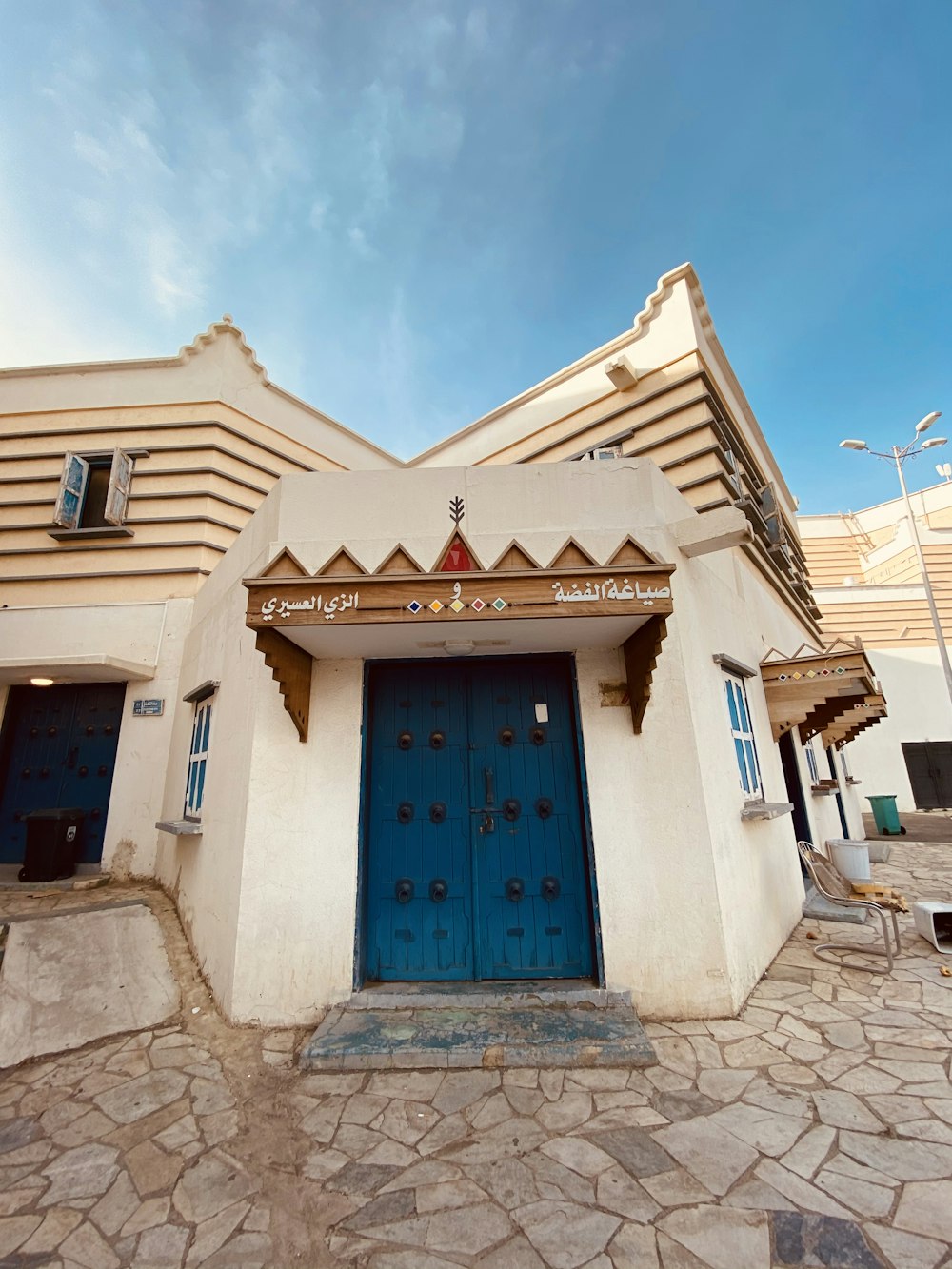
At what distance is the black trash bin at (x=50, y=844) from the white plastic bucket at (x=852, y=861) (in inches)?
381

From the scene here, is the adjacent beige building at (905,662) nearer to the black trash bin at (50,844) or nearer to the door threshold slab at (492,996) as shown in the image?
the door threshold slab at (492,996)

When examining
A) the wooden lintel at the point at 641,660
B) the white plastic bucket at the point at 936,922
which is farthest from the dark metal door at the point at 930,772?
the wooden lintel at the point at 641,660

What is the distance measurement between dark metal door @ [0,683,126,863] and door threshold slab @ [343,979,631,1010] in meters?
5.33

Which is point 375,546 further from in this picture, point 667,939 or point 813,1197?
point 813,1197

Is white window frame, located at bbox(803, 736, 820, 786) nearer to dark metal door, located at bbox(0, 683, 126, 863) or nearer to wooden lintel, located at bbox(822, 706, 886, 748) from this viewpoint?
wooden lintel, located at bbox(822, 706, 886, 748)

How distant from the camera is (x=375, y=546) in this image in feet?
15.3

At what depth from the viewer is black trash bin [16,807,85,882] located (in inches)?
257

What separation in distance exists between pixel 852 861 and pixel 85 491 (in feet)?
40.3

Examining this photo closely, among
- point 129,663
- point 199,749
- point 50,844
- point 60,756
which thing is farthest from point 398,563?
point 60,756

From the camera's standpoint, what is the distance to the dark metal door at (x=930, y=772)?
684 inches

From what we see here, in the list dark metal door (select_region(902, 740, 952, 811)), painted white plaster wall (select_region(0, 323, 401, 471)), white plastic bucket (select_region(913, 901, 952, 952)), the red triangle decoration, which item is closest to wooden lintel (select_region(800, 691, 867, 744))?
white plastic bucket (select_region(913, 901, 952, 952))

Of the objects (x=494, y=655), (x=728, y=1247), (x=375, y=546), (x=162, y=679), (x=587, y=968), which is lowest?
(x=728, y=1247)

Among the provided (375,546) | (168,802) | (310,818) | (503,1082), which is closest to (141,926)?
(168,802)

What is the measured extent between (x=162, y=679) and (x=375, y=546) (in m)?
4.81
